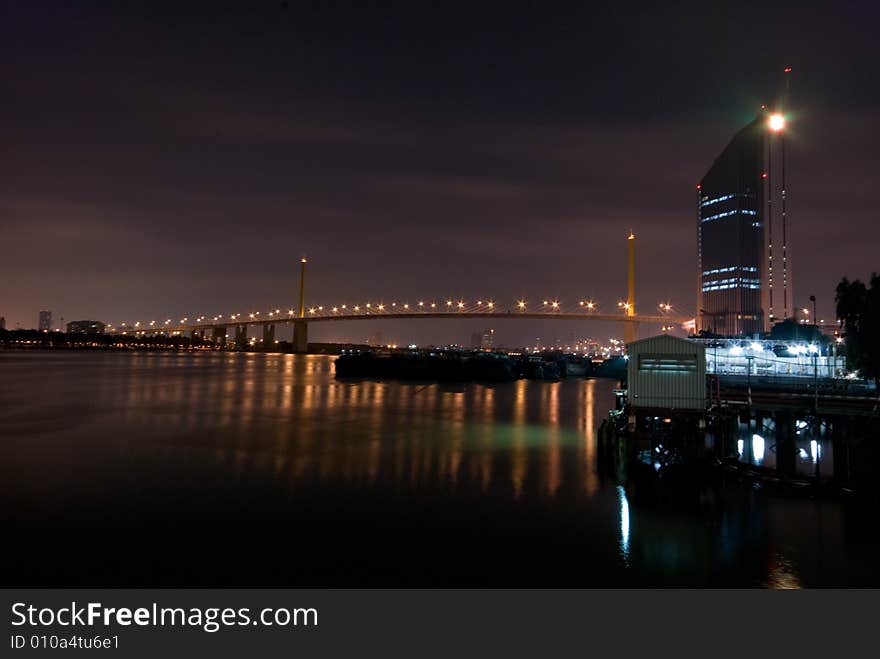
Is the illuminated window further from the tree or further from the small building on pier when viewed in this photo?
the tree

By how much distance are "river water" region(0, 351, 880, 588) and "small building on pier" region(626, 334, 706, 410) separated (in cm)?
199

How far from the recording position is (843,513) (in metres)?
10.8

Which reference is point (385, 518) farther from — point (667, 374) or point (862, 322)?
point (862, 322)

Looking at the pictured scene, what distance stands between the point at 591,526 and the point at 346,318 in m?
104

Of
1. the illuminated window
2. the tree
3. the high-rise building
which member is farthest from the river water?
the high-rise building

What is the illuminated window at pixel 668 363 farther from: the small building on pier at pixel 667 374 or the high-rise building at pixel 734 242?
the high-rise building at pixel 734 242

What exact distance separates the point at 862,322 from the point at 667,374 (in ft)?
28.5

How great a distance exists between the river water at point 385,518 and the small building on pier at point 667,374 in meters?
1.99

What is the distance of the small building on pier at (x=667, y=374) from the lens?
47.2 feet

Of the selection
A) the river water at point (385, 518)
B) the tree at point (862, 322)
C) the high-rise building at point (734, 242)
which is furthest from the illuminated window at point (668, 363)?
the high-rise building at point (734, 242)

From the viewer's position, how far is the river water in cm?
830

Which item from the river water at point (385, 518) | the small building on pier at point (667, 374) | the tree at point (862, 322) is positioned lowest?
the river water at point (385, 518)
